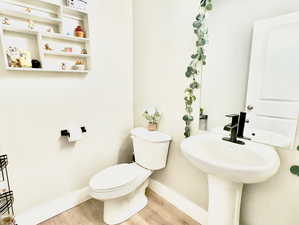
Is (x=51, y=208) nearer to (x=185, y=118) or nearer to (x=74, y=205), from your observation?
(x=74, y=205)

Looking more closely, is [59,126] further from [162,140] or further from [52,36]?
[162,140]

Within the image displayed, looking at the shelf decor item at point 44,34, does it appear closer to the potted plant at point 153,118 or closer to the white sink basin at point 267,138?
the potted plant at point 153,118

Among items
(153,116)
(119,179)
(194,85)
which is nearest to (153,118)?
(153,116)

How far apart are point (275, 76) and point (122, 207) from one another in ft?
5.14

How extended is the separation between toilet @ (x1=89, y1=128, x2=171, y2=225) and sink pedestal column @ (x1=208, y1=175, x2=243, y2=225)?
23.5 inches

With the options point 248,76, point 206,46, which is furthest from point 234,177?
point 206,46

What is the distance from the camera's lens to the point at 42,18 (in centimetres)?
128

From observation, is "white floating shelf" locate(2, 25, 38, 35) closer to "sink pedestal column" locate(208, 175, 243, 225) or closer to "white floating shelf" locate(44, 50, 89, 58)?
"white floating shelf" locate(44, 50, 89, 58)

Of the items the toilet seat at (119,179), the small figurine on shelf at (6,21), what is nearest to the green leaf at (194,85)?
the toilet seat at (119,179)

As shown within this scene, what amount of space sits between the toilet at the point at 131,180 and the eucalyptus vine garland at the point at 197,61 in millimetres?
339

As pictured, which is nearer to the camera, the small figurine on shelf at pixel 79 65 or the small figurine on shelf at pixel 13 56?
the small figurine on shelf at pixel 13 56

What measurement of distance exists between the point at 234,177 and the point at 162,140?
0.77 metres

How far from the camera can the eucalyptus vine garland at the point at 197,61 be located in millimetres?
1246

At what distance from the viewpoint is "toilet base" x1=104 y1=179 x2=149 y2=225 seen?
56.7 inches
